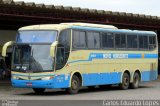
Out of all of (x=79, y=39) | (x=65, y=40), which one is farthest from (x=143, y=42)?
(x=65, y=40)

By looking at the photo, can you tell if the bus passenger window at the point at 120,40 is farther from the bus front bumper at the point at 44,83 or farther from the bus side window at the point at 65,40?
the bus front bumper at the point at 44,83

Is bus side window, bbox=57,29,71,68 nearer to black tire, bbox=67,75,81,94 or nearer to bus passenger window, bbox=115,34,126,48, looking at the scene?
black tire, bbox=67,75,81,94

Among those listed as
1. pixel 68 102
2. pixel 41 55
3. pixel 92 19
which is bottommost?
pixel 68 102

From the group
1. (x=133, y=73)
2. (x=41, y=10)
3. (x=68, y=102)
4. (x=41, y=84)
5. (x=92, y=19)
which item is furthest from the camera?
(x=92, y=19)

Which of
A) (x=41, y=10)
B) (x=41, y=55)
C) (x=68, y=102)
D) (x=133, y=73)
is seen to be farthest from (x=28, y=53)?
(x=41, y=10)

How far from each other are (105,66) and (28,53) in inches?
206

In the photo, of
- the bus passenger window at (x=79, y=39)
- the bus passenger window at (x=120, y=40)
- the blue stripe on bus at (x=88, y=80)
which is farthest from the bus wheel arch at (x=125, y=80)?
the bus passenger window at (x=79, y=39)

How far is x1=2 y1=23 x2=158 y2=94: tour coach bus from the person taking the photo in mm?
23844

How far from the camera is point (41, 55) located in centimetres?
2383

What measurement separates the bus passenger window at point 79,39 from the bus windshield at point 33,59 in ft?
5.68

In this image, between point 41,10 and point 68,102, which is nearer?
point 68,102

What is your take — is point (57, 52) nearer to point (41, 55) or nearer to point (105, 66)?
point (41, 55)

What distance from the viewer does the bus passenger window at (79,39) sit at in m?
25.1

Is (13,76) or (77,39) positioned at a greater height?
(77,39)
